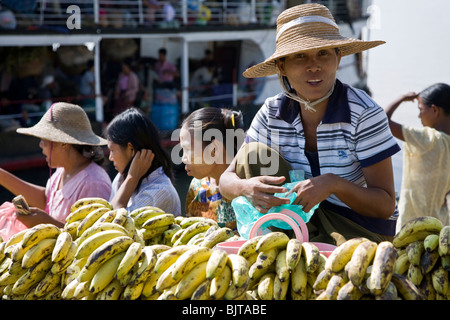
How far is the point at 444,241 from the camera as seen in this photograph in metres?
1.54

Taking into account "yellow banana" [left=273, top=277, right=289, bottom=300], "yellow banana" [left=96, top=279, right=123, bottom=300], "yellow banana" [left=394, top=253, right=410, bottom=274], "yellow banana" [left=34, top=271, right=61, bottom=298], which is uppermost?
"yellow banana" [left=394, top=253, right=410, bottom=274]

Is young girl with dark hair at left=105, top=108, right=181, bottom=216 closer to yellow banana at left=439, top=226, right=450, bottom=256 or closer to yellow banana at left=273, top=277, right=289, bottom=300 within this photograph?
yellow banana at left=273, top=277, right=289, bottom=300

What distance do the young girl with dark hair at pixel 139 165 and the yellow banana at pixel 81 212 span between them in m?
1.01

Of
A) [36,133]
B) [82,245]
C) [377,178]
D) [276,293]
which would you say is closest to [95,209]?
[82,245]

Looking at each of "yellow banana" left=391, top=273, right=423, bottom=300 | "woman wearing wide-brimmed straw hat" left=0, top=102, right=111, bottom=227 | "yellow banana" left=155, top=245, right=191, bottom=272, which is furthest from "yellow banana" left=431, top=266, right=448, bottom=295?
"woman wearing wide-brimmed straw hat" left=0, top=102, right=111, bottom=227

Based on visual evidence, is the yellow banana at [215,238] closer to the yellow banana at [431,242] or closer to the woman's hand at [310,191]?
the woman's hand at [310,191]

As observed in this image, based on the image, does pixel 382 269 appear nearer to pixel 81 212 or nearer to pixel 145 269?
pixel 145 269

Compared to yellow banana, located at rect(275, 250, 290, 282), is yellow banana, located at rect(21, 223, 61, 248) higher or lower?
higher

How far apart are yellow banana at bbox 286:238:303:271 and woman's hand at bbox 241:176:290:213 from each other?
38cm

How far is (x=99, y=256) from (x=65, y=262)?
0.79 feet

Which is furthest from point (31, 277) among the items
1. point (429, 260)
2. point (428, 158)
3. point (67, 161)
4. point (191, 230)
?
point (428, 158)

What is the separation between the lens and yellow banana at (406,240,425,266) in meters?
1.59

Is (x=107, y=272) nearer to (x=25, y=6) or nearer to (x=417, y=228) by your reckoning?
(x=417, y=228)

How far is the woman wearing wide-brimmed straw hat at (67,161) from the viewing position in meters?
3.46
